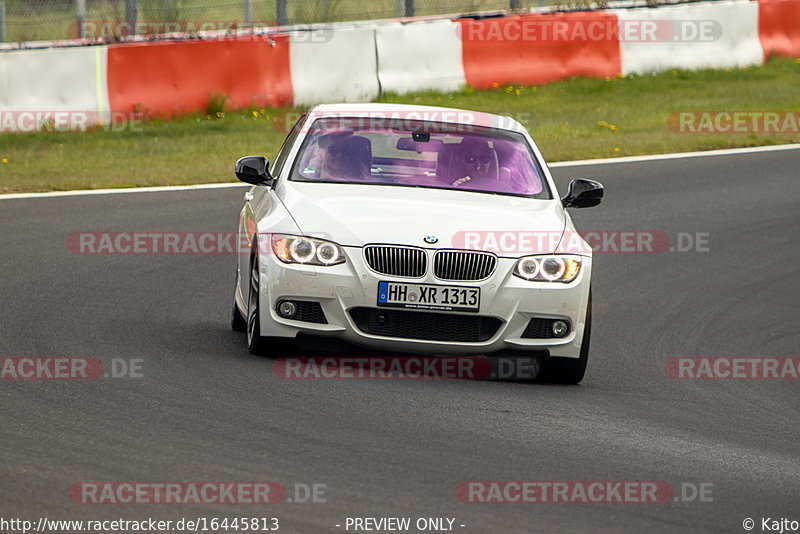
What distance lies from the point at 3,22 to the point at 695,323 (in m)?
11.3

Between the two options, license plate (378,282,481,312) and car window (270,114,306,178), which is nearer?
license plate (378,282,481,312)

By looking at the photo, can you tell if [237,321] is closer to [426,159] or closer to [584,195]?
[426,159]

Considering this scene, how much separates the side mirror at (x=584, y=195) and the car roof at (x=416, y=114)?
0.71 metres

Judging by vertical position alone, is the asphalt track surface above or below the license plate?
below

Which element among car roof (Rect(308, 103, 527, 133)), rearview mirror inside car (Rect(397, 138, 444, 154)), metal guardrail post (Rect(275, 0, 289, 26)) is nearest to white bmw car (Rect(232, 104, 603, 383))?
Result: rearview mirror inside car (Rect(397, 138, 444, 154))

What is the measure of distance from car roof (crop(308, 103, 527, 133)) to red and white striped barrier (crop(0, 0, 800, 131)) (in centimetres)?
883

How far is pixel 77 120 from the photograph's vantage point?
17.8 meters

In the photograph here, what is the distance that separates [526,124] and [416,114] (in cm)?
1061

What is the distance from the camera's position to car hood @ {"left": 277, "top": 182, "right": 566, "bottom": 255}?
7680 millimetres

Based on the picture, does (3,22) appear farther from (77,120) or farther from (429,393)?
(429,393)

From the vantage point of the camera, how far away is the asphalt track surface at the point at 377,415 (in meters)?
5.41

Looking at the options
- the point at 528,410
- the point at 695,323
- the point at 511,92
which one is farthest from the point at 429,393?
the point at 511,92

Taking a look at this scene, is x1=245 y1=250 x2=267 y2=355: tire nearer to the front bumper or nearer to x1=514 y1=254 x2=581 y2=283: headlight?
the front bumper

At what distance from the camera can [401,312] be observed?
25.2 feet
